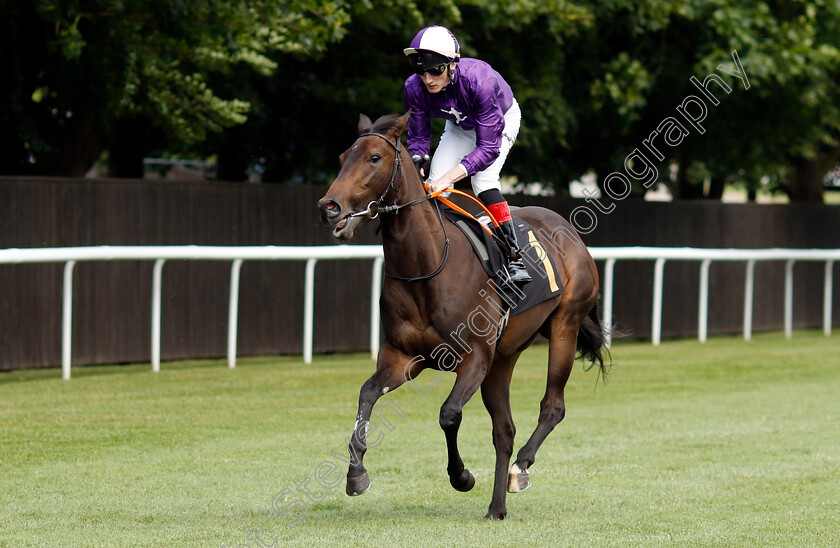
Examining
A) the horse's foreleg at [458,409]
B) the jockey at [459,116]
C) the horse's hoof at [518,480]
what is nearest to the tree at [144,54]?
the jockey at [459,116]

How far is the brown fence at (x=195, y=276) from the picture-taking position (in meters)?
10.9

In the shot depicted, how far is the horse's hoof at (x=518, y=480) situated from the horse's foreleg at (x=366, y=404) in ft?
2.39

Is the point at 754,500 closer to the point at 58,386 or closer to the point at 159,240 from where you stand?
the point at 58,386

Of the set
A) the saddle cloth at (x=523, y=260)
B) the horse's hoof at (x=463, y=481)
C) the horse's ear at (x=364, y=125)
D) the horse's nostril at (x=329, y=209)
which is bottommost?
the horse's hoof at (x=463, y=481)

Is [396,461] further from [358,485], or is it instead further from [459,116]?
[459,116]

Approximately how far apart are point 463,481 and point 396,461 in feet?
4.76

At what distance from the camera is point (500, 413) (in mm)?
6285

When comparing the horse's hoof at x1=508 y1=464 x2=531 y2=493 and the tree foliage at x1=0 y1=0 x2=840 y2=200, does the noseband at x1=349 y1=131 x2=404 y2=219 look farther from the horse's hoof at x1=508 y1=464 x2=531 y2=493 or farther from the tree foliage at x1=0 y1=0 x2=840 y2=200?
the tree foliage at x1=0 y1=0 x2=840 y2=200

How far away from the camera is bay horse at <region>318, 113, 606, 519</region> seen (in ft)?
17.8

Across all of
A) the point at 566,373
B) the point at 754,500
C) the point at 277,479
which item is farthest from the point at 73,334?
the point at 754,500

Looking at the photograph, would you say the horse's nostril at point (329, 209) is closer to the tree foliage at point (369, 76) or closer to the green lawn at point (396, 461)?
the green lawn at point (396, 461)

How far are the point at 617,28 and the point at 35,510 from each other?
1237cm

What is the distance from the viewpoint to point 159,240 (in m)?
11.9

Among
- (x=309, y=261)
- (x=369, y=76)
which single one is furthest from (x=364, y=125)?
(x=369, y=76)
